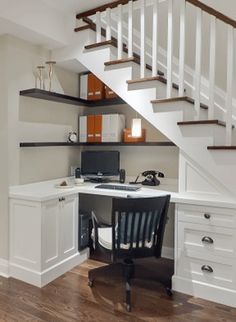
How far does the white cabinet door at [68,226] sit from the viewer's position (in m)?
2.86

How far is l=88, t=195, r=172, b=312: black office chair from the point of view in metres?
2.19

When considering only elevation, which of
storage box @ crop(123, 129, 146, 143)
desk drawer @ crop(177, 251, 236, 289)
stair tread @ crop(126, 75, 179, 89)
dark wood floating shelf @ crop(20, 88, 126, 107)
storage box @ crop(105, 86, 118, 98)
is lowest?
desk drawer @ crop(177, 251, 236, 289)

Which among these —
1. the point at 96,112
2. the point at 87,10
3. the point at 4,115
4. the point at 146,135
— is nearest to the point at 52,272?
the point at 4,115

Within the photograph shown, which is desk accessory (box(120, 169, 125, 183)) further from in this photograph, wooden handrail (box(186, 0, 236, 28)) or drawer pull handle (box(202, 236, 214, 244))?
wooden handrail (box(186, 0, 236, 28))

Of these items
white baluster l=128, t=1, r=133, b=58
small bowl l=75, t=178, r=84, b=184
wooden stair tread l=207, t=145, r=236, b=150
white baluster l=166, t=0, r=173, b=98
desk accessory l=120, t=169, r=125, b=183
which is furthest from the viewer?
desk accessory l=120, t=169, r=125, b=183

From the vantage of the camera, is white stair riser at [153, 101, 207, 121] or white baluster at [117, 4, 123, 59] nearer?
white stair riser at [153, 101, 207, 121]

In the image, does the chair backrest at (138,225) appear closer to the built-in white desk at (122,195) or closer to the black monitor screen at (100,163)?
the built-in white desk at (122,195)

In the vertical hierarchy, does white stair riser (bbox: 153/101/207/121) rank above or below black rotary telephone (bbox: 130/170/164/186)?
above

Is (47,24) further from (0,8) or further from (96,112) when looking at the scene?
(96,112)

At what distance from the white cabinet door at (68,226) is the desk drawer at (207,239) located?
115cm

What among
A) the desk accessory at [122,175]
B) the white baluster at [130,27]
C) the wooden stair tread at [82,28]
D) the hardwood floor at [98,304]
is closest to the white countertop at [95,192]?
the desk accessory at [122,175]

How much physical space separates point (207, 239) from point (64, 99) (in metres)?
2.15

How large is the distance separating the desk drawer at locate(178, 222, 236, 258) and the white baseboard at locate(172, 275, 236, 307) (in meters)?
0.29

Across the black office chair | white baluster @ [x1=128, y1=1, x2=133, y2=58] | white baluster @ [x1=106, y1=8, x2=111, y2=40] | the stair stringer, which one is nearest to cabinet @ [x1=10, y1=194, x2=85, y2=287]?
the black office chair
